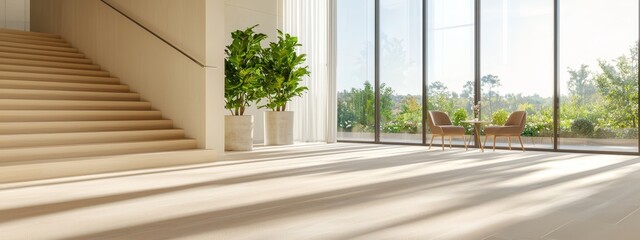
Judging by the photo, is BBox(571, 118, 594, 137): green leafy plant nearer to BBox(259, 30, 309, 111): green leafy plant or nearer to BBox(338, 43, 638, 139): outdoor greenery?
BBox(338, 43, 638, 139): outdoor greenery

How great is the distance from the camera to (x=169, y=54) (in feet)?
26.0

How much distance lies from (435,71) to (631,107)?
11.2ft

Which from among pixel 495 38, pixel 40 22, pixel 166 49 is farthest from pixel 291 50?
pixel 40 22

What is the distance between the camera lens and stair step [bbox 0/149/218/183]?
5.16m

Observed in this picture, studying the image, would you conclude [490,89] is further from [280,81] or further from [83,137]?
[83,137]

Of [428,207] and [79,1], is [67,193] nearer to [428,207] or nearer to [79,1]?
[428,207]

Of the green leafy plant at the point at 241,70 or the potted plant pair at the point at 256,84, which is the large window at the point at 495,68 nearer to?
the potted plant pair at the point at 256,84

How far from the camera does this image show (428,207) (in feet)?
12.1

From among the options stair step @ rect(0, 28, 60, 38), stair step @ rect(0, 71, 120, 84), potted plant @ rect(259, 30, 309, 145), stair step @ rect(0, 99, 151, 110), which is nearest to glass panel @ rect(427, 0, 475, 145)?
potted plant @ rect(259, 30, 309, 145)

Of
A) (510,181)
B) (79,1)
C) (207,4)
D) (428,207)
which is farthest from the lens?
(79,1)

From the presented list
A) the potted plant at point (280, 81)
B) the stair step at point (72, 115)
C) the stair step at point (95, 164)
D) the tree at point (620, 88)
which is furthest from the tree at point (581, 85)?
the stair step at point (72, 115)

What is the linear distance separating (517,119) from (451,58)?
1879 mm

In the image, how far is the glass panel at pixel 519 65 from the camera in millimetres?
9242

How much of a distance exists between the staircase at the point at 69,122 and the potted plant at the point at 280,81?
92.9 inches
